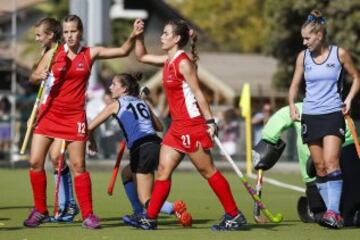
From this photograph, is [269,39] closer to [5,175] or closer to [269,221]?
[5,175]

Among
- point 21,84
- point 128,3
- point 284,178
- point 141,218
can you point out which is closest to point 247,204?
point 141,218

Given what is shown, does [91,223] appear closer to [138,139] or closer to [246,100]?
[138,139]

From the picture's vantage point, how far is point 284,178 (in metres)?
22.0

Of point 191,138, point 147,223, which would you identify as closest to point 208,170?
point 191,138

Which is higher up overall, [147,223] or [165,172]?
[165,172]

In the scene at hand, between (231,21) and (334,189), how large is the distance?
61.8m

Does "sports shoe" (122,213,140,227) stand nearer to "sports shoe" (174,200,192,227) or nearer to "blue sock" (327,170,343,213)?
"sports shoe" (174,200,192,227)

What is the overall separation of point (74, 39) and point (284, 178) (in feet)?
36.5

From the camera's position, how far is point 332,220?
11.3 m

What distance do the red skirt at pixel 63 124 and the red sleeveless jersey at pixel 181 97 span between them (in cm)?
98

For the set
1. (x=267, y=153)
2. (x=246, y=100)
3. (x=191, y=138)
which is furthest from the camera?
(x=246, y=100)

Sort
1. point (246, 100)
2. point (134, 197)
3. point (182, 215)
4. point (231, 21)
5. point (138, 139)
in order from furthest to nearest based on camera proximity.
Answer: point (231, 21)
point (246, 100)
point (134, 197)
point (138, 139)
point (182, 215)

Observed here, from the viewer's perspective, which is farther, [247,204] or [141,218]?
[247,204]

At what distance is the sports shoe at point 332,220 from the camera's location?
11.3 meters
